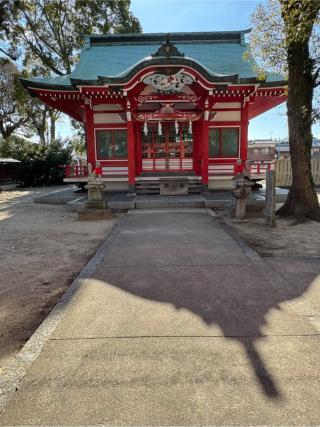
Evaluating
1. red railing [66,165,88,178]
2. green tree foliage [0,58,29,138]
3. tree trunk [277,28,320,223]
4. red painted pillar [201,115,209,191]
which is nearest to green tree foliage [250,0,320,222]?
tree trunk [277,28,320,223]

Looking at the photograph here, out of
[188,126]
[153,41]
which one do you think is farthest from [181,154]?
[153,41]

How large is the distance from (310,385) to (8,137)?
36.7 m

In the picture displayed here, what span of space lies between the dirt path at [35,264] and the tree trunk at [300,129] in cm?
516

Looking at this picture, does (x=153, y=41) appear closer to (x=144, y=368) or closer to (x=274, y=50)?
(x=274, y=50)

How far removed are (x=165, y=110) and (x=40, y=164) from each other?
14580 mm

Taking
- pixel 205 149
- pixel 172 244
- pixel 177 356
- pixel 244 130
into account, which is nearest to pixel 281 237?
pixel 172 244

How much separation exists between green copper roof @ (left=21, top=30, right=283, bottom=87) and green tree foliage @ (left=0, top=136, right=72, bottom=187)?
352 inches

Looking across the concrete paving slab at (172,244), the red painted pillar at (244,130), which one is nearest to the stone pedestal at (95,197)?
the concrete paving slab at (172,244)

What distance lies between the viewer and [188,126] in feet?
44.2

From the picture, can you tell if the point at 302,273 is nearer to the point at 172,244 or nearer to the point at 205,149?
the point at 172,244

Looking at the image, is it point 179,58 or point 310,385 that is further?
point 179,58

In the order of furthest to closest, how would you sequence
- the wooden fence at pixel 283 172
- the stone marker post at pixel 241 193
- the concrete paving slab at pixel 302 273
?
1. the wooden fence at pixel 283 172
2. the stone marker post at pixel 241 193
3. the concrete paving slab at pixel 302 273

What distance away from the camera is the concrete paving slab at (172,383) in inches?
75.4

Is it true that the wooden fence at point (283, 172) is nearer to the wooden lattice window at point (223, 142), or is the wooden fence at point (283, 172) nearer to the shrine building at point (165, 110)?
the shrine building at point (165, 110)
